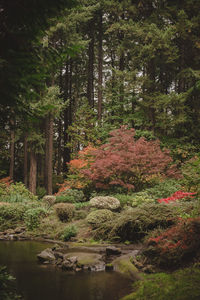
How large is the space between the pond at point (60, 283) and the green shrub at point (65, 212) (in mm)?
3563

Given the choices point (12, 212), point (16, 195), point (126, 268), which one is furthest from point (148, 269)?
point (16, 195)

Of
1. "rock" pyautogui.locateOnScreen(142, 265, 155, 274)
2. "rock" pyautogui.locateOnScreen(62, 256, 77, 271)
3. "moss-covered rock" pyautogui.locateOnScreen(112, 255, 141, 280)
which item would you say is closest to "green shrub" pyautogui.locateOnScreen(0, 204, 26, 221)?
"rock" pyautogui.locateOnScreen(62, 256, 77, 271)

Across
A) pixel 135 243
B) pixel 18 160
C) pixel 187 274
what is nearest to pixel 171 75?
pixel 18 160

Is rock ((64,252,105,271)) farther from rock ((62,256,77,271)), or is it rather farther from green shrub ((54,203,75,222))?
green shrub ((54,203,75,222))

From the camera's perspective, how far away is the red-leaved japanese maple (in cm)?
1188

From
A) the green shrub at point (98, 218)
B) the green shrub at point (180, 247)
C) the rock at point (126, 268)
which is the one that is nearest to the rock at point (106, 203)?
the green shrub at point (98, 218)

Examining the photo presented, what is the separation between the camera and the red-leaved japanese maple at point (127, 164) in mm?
11875

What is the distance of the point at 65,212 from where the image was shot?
1014 cm

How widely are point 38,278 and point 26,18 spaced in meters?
4.70

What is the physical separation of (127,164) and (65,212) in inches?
146

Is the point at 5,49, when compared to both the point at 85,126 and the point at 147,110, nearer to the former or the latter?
the point at 147,110

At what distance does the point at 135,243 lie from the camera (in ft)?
24.6

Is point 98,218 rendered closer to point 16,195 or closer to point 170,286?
point 170,286

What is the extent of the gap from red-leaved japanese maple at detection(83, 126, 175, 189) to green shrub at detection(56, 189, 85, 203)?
1526mm
